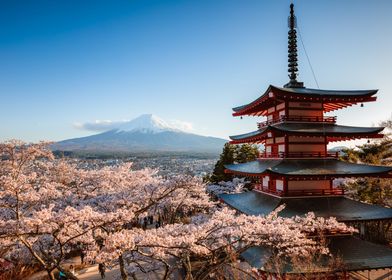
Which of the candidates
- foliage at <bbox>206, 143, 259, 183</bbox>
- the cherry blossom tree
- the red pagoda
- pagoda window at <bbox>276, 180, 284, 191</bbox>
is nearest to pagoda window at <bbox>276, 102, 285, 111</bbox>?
the red pagoda

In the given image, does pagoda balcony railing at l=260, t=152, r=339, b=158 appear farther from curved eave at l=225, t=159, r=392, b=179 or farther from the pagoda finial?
the pagoda finial

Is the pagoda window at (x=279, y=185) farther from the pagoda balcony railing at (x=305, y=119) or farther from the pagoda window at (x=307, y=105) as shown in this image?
the pagoda window at (x=307, y=105)

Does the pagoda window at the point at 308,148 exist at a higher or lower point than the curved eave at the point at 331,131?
lower

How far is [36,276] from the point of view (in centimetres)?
1612

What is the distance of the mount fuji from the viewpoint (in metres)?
155

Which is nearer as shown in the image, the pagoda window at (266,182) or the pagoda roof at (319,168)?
the pagoda roof at (319,168)

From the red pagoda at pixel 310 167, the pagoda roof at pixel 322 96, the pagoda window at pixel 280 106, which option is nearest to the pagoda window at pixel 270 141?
the red pagoda at pixel 310 167

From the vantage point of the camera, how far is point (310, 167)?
39.2ft

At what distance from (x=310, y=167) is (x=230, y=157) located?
59.8ft

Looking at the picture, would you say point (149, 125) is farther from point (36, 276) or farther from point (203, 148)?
point (36, 276)

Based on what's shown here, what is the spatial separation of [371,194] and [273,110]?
10.9 meters

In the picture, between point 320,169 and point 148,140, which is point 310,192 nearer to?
point 320,169

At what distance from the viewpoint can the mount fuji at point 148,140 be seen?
154587mm

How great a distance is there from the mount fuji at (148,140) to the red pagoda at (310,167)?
134902mm
